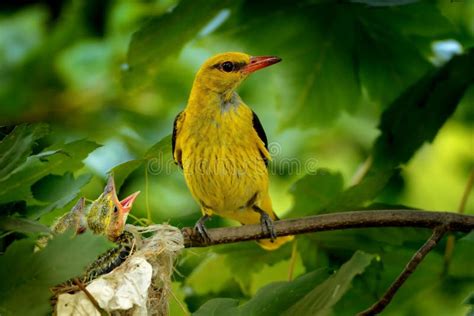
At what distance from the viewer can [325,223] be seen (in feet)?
8.05

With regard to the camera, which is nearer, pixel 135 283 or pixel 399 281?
pixel 135 283

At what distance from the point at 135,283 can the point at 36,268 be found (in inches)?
20.9

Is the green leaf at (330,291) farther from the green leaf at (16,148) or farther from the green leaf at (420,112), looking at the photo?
the green leaf at (420,112)

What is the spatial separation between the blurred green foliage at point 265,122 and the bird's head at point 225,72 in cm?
7

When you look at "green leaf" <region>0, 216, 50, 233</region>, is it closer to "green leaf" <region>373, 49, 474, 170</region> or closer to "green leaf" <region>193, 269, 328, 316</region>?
"green leaf" <region>193, 269, 328, 316</region>

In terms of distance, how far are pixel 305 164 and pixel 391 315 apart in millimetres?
1829

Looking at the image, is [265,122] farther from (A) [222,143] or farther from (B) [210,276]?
(B) [210,276]

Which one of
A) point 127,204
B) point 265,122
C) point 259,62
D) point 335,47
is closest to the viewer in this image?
point 127,204

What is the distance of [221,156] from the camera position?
3381 mm

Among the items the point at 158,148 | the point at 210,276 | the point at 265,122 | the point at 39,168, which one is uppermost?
the point at 39,168

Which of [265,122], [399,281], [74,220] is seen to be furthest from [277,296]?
[265,122]

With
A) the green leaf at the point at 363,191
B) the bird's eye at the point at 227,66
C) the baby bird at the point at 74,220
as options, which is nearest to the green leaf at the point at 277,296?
the green leaf at the point at 363,191

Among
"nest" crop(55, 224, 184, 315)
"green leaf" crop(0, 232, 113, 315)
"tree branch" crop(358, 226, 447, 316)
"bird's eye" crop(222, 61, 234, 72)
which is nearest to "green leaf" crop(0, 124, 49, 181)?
"green leaf" crop(0, 232, 113, 315)

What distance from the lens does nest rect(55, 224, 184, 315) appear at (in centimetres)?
197
